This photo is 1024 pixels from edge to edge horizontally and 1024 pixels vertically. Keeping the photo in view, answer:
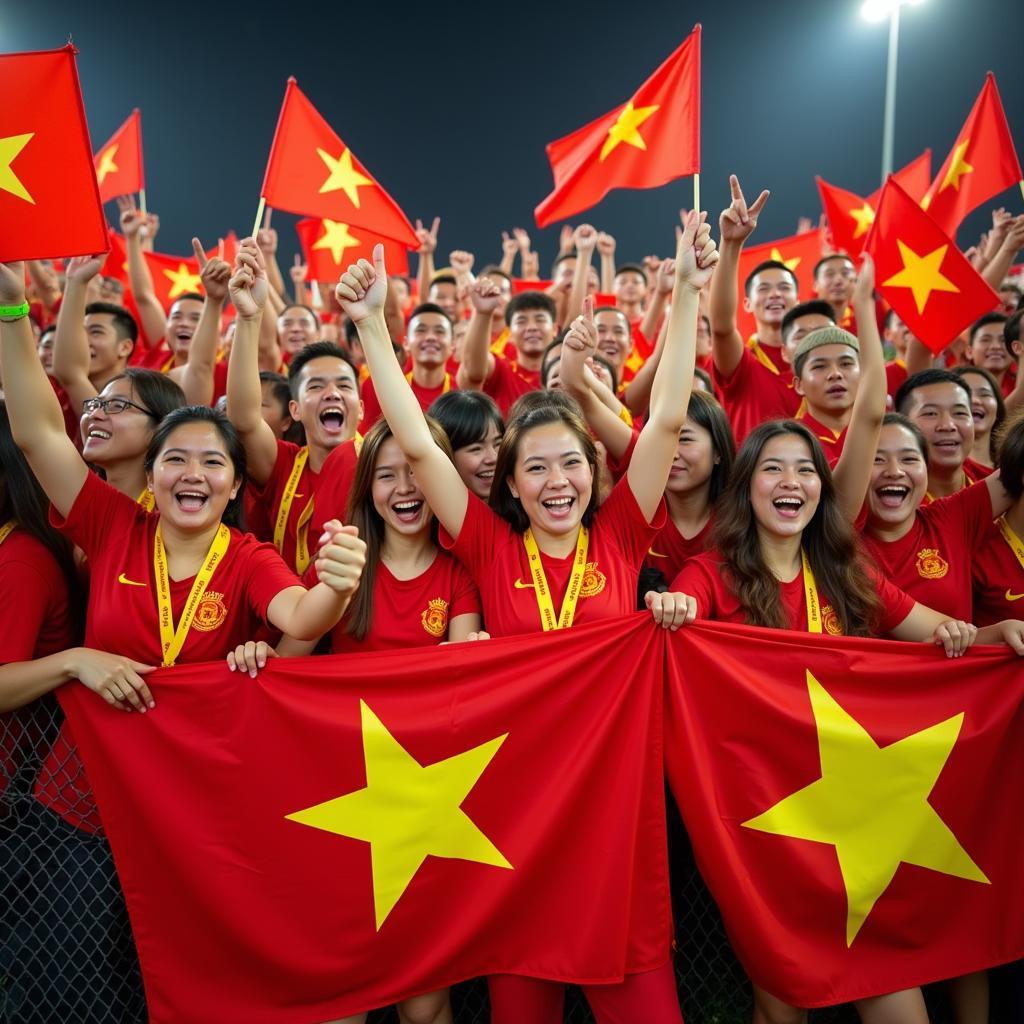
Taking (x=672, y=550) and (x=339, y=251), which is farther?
(x=339, y=251)

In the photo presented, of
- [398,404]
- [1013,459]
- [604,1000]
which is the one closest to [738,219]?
[1013,459]

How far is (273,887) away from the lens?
7.96 ft

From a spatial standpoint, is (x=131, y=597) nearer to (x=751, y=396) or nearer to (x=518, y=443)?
(x=518, y=443)

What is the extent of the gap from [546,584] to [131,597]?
4.33 ft

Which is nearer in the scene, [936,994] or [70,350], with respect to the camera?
[936,994]

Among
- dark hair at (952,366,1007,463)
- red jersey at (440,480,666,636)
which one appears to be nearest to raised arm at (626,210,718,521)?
red jersey at (440,480,666,636)

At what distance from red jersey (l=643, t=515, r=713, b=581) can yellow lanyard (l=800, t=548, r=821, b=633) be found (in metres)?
0.47

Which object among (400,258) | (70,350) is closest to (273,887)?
(70,350)

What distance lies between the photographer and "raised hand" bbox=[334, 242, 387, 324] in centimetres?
281

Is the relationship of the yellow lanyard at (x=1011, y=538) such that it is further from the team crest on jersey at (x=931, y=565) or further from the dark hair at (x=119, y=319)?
the dark hair at (x=119, y=319)

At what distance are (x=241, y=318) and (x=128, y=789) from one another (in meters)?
1.78

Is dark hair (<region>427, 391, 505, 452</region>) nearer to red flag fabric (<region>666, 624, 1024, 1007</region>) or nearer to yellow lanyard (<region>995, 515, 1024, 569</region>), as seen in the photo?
red flag fabric (<region>666, 624, 1024, 1007</region>)

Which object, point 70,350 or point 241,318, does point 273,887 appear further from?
point 70,350

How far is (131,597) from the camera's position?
107 inches
